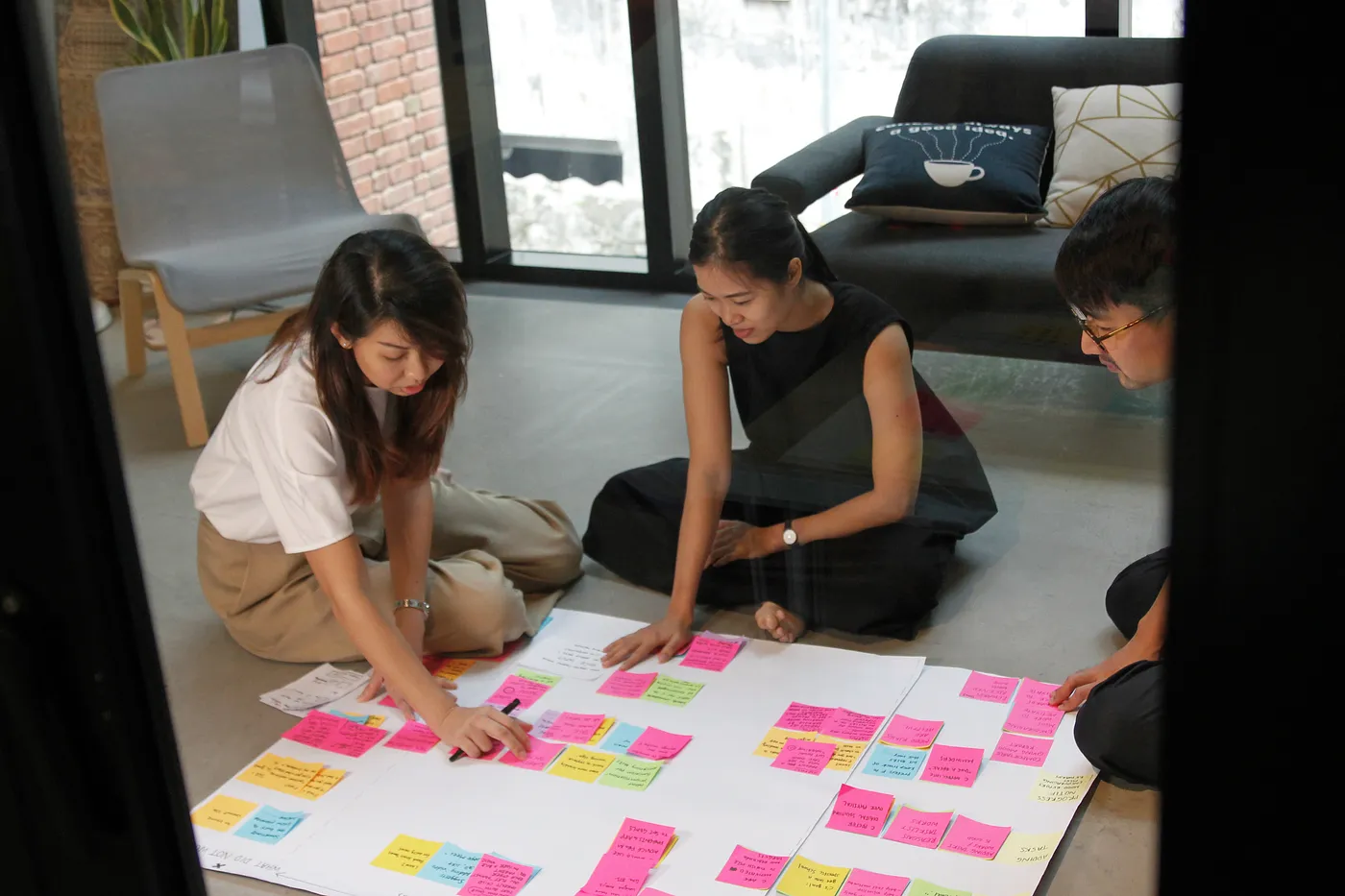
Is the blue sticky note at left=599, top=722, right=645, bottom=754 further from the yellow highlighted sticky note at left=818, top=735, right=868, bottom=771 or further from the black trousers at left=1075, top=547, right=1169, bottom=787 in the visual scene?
the black trousers at left=1075, top=547, right=1169, bottom=787

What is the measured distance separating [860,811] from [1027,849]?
0.20 meters

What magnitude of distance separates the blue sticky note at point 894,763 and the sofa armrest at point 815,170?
2.53 ft

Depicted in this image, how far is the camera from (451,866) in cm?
165

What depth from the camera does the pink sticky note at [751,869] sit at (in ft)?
5.21

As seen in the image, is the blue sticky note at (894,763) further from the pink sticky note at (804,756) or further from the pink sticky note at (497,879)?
the pink sticky note at (497,879)

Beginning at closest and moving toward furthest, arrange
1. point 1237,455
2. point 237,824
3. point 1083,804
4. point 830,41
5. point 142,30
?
point 1237,455, point 1083,804, point 237,824, point 830,41, point 142,30

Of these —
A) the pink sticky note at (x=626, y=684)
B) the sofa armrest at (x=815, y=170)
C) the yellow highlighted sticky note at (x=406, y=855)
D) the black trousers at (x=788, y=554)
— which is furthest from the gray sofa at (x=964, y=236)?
the yellow highlighted sticky note at (x=406, y=855)

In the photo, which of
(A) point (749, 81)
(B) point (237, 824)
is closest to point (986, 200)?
(A) point (749, 81)

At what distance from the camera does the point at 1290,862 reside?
1.78ft

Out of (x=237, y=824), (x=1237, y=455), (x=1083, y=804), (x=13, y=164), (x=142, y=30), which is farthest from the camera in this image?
(x=142, y=30)

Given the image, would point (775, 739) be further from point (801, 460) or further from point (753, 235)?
point (753, 235)

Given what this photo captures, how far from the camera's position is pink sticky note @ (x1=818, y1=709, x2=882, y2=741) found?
1.84 m

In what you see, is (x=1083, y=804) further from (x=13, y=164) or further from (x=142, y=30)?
(x=142, y=30)

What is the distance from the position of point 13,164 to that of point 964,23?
4.64ft
